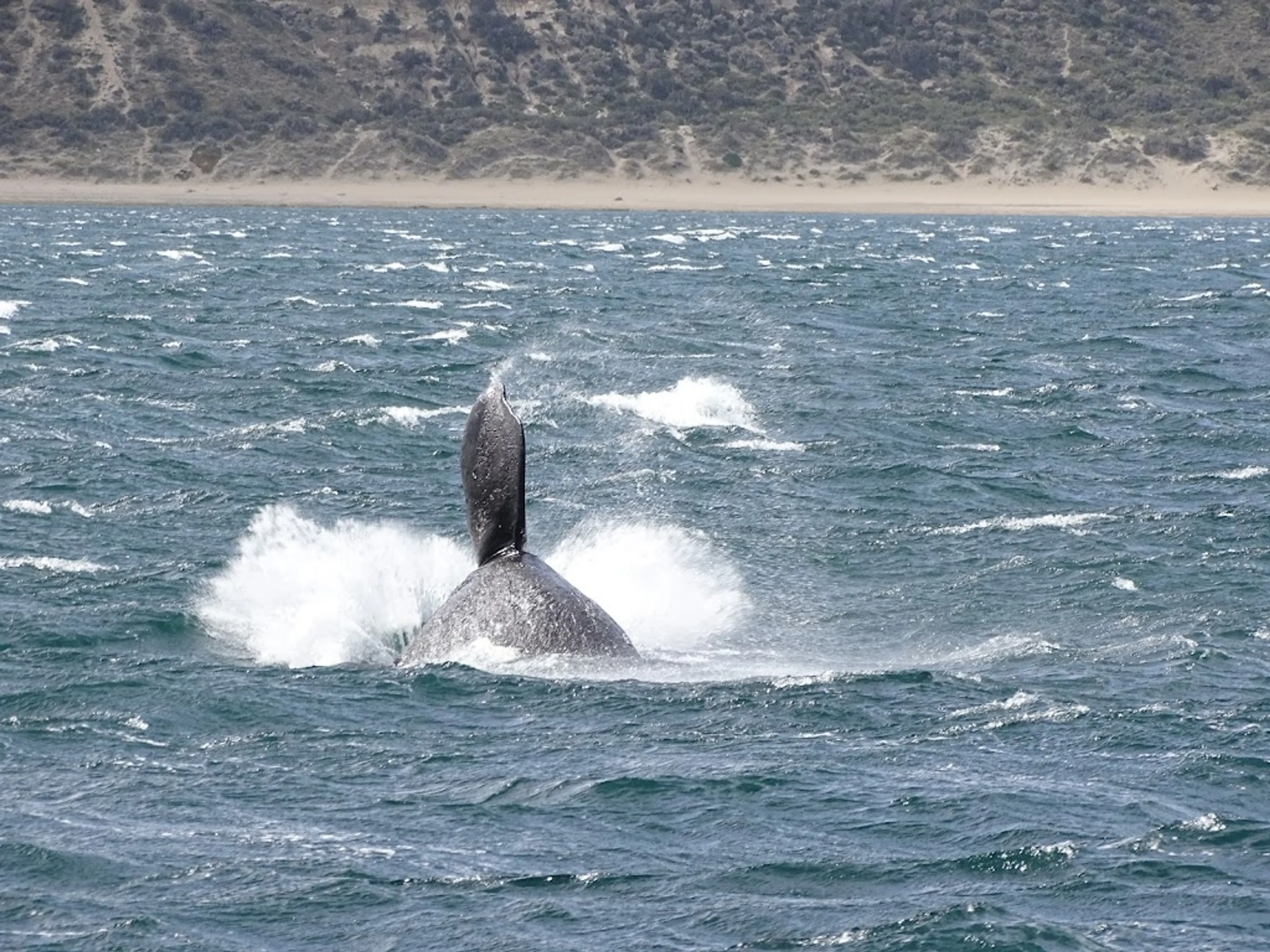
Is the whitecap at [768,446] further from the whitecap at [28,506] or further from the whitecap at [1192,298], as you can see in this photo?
the whitecap at [1192,298]

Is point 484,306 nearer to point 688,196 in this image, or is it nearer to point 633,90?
point 688,196

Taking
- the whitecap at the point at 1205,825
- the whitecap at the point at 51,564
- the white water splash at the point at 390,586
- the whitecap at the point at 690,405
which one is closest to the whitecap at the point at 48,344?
the whitecap at the point at 690,405

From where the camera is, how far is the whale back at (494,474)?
15438 millimetres

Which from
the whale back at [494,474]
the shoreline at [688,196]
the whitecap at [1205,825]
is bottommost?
the shoreline at [688,196]

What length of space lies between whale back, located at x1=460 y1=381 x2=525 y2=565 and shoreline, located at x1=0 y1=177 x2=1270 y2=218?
9850 cm

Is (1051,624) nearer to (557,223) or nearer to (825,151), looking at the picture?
(557,223)

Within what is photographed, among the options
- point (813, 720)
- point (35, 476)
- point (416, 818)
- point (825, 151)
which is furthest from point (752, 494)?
point (825, 151)

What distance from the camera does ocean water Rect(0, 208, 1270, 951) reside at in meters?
10.9

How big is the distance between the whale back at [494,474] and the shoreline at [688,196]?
A: 98501 mm

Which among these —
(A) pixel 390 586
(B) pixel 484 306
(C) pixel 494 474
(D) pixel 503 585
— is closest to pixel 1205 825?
(D) pixel 503 585

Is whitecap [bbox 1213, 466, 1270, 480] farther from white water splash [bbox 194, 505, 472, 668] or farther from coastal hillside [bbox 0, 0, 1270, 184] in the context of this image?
coastal hillside [bbox 0, 0, 1270, 184]

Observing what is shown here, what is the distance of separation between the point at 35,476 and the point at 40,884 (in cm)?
1399

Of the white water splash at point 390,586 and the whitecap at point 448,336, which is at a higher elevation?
the white water splash at point 390,586

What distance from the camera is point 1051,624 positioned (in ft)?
60.5
